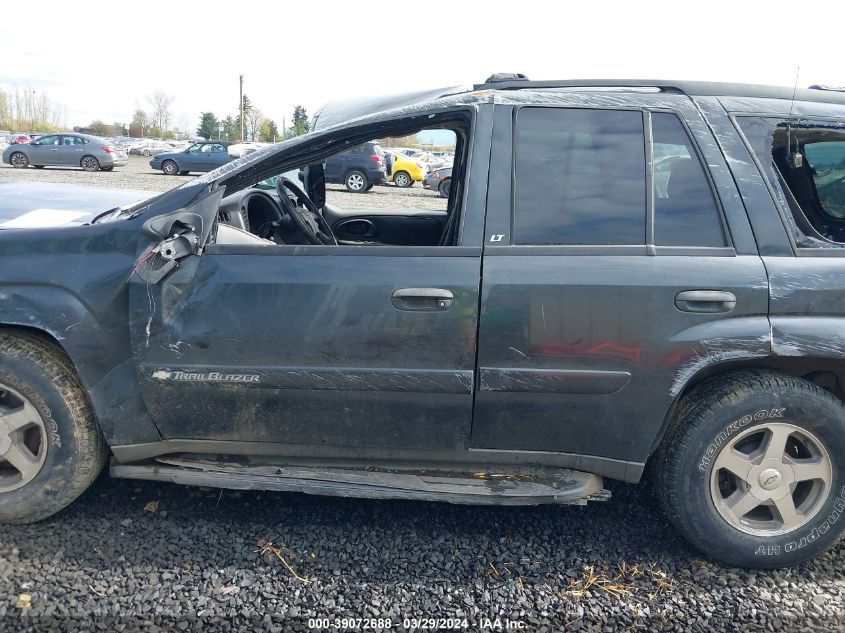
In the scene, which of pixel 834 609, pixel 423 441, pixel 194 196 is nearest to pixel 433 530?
pixel 423 441

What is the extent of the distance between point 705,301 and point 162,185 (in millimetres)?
19082

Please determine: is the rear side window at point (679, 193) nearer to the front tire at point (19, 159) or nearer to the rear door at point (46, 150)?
the rear door at point (46, 150)

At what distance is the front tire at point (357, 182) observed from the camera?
60.2ft

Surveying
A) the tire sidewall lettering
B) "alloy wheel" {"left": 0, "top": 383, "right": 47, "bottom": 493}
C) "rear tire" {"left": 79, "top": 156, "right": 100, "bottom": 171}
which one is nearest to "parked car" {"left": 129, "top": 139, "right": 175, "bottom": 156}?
"rear tire" {"left": 79, "top": 156, "right": 100, "bottom": 171}

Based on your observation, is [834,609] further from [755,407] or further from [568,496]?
[568,496]

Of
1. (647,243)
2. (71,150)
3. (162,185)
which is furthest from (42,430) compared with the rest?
(71,150)

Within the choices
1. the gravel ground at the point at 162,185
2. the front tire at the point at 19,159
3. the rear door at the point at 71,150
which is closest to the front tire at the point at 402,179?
the gravel ground at the point at 162,185

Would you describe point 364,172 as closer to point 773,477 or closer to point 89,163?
point 89,163

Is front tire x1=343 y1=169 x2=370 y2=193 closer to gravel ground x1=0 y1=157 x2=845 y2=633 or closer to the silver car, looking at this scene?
the silver car

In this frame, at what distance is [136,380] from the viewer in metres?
2.50

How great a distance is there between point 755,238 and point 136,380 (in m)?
2.46

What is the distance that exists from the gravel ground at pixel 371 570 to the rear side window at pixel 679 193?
131 cm

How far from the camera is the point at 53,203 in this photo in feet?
12.2

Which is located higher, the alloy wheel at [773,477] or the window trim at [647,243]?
the window trim at [647,243]
